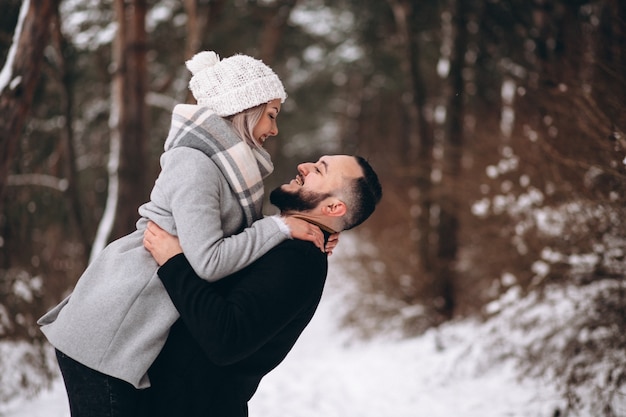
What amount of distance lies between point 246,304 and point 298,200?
0.39 m

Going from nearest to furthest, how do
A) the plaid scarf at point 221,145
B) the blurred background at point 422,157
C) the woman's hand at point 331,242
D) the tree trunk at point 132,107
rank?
1. the plaid scarf at point 221,145
2. the woman's hand at point 331,242
3. the blurred background at point 422,157
4. the tree trunk at point 132,107

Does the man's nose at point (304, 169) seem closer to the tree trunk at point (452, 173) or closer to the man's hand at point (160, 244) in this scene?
the man's hand at point (160, 244)

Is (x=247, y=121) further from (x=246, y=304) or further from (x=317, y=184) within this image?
(x=246, y=304)

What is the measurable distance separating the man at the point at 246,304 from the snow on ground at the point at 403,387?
3.36 meters

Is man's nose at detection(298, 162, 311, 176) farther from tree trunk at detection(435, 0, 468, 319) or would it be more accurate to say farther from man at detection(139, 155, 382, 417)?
tree trunk at detection(435, 0, 468, 319)

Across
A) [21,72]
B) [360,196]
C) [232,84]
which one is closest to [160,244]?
[232,84]

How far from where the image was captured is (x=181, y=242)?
186cm

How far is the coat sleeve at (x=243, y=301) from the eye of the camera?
6.04 ft

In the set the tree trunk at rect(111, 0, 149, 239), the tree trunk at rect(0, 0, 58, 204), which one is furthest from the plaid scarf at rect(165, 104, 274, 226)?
the tree trunk at rect(111, 0, 149, 239)

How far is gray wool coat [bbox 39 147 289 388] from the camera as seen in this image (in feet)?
6.07

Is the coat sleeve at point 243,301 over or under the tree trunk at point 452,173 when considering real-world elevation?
over

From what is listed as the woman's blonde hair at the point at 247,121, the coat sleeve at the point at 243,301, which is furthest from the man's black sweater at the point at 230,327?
the woman's blonde hair at the point at 247,121

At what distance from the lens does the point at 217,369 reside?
2.01 metres

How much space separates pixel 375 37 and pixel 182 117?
35.8ft
